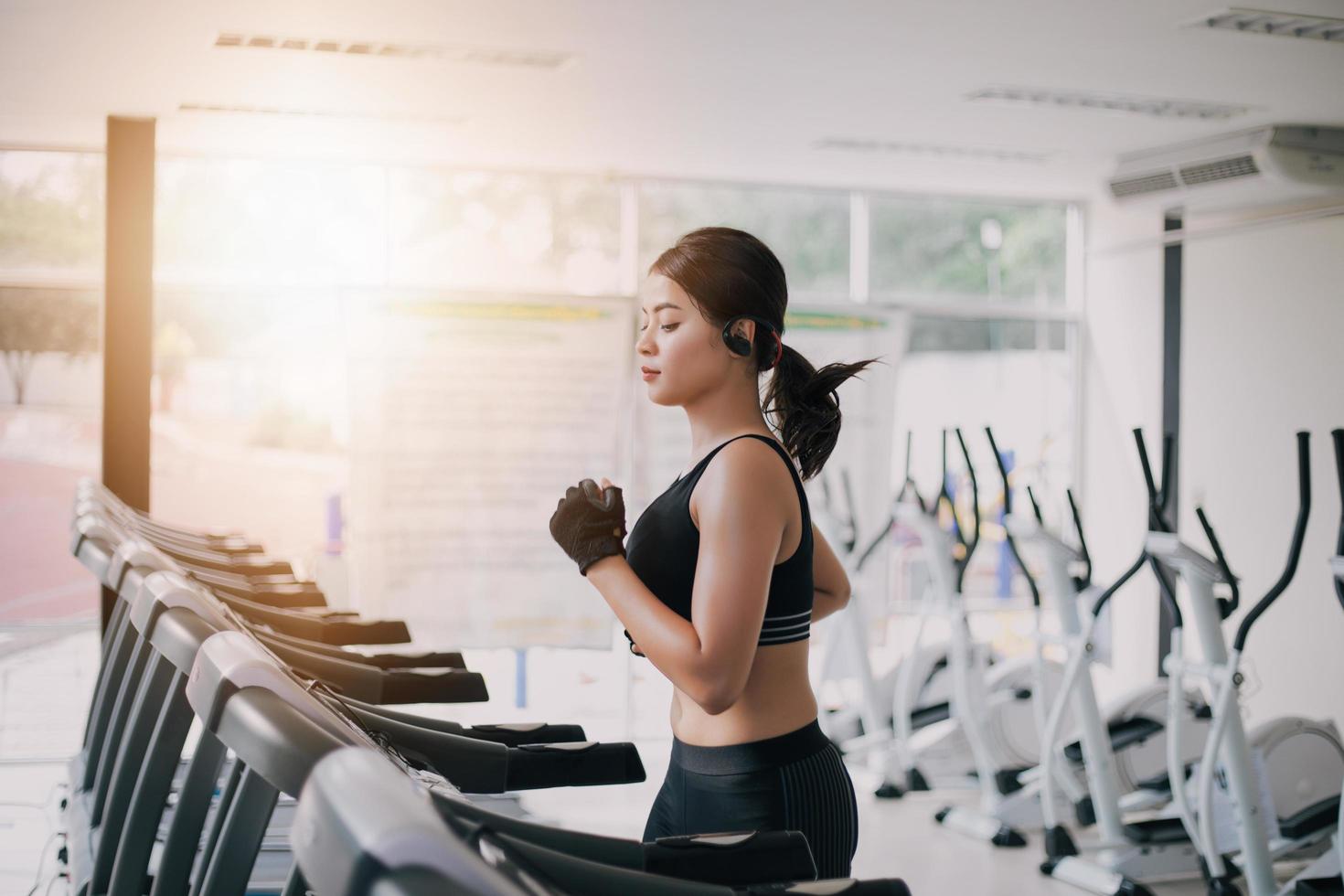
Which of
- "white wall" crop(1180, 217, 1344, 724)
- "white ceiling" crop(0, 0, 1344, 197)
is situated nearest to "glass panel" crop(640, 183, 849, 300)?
"white ceiling" crop(0, 0, 1344, 197)

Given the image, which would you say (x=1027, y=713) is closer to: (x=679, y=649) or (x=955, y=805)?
(x=955, y=805)

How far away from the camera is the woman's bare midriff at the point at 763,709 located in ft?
5.57

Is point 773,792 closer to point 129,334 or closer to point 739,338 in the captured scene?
point 739,338

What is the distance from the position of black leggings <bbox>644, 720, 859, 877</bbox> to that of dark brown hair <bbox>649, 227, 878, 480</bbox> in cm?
41

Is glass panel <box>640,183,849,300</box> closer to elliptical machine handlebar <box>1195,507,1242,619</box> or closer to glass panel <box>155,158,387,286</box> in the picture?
glass panel <box>155,158,387,286</box>

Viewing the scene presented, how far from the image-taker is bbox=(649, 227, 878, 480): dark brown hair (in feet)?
5.66

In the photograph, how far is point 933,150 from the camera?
5.55m

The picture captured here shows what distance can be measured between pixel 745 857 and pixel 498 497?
196 inches

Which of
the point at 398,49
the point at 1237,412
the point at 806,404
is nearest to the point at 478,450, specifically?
the point at 398,49

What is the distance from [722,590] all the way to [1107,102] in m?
3.83

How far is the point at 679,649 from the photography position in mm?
1581

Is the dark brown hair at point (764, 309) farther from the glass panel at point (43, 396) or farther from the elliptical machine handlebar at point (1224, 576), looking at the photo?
the glass panel at point (43, 396)

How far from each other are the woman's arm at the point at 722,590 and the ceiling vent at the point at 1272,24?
278cm

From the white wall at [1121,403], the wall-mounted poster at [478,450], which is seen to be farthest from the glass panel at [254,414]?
the white wall at [1121,403]
